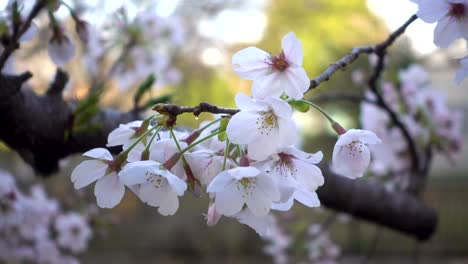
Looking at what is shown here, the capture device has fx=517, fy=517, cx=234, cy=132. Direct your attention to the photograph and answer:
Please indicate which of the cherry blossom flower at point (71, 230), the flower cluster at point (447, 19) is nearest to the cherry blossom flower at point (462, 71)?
the flower cluster at point (447, 19)

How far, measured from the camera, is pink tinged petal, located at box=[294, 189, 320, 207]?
514mm

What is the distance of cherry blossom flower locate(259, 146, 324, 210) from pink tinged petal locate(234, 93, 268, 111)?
1.9 inches

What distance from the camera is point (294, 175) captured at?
1.70 ft

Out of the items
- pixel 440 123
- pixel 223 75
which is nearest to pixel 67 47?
pixel 440 123

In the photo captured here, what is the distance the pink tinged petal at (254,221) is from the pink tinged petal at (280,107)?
0.11m

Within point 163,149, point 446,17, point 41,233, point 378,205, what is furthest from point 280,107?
point 41,233

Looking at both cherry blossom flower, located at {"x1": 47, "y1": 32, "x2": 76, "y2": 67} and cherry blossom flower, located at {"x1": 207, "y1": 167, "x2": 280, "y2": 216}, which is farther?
cherry blossom flower, located at {"x1": 47, "y1": 32, "x2": 76, "y2": 67}

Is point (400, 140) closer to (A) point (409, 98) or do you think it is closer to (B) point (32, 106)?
(A) point (409, 98)

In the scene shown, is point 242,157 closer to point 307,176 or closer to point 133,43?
point 307,176

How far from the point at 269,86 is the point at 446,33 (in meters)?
0.22

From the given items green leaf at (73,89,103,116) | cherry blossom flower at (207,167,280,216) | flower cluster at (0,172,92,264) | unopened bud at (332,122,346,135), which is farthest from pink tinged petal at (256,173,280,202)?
flower cluster at (0,172,92,264)

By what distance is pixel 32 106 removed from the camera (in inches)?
33.2

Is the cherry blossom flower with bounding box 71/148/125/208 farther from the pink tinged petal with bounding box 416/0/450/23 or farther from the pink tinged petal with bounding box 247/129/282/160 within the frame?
the pink tinged petal with bounding box 416/0/450/23

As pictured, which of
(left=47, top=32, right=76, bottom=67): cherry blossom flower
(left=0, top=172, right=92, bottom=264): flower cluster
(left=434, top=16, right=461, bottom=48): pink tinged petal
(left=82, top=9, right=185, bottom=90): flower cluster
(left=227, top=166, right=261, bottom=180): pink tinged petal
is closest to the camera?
(left=227, top=166, right=261, bottom=180): pink tinged petal
